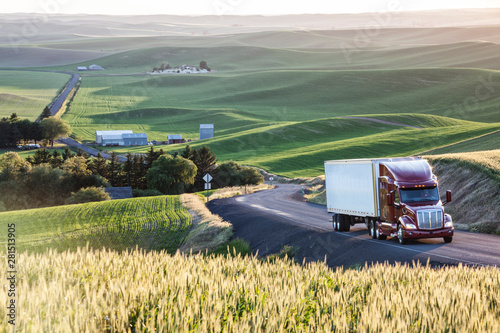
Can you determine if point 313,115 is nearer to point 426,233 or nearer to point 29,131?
point 29,131

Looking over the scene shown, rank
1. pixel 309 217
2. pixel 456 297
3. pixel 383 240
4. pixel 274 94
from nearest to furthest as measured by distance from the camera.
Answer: pixel 456 297
pixel 383 240
pixel 309 217
pixel 274 94

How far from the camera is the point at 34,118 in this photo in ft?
479

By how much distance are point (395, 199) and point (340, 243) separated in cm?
331

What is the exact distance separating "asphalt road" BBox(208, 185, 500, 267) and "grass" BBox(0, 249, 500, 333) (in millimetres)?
6901

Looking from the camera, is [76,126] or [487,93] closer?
[76,126]

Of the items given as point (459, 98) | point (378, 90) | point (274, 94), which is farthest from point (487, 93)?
point (274, 94)

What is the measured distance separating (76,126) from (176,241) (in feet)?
384

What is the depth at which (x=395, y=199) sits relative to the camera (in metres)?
25.5

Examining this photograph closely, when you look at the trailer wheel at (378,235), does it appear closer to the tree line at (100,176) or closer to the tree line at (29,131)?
the tree line at (100,176)

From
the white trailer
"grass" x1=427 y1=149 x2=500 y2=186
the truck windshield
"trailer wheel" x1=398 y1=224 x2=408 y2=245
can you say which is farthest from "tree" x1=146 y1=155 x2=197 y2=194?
"trailer wheel" x1=398 y1=224 x2=408 y2=245

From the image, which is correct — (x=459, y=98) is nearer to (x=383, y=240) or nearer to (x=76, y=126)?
(x=76, y=126)

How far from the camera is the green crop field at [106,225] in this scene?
35.6 meters

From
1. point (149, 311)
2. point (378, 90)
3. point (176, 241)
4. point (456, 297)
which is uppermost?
point (378, 90)

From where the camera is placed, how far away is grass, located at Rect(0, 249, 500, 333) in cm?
696
